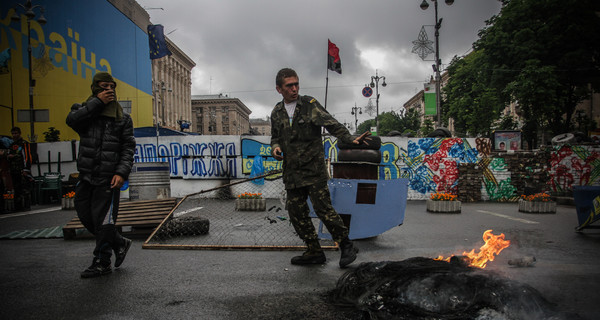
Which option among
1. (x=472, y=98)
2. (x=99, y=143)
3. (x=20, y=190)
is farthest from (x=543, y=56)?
(x=20, y=190)

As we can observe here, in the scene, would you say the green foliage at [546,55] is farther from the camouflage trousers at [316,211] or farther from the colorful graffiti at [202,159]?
the camouflage trousers at [316,211]

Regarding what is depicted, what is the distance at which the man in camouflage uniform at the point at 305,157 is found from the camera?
4.09m

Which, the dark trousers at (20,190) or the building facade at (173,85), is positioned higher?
the building facade at (173,85)

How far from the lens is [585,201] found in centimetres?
662

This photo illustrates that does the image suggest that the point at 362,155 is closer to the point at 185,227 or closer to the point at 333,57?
the point at 185,227

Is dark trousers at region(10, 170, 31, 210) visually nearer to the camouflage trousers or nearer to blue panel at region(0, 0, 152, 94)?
the camouflage trousers

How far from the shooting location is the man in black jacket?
12.6 feet

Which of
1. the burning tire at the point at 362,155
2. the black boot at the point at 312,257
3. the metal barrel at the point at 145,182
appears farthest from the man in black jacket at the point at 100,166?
the metal barrel at the point at 145,182

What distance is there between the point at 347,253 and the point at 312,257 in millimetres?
432

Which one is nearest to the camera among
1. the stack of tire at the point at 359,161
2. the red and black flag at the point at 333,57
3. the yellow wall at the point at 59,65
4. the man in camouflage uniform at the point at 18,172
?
the stack of tire at the point at 359,161

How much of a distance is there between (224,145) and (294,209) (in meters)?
11.8

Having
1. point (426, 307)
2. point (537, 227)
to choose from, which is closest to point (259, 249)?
point (426, 307)

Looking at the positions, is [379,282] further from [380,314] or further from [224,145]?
[224,145]

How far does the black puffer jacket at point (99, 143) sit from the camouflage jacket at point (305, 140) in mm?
1643
